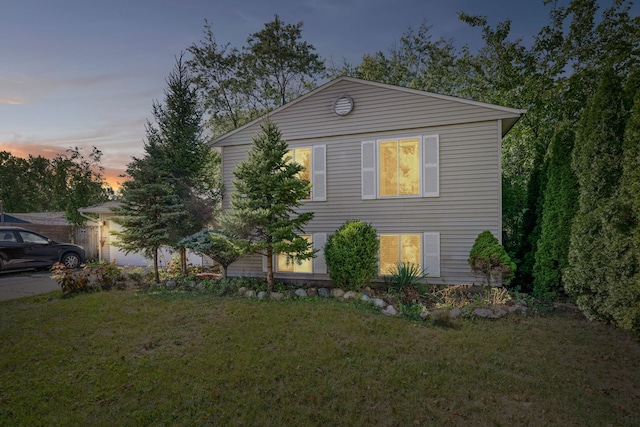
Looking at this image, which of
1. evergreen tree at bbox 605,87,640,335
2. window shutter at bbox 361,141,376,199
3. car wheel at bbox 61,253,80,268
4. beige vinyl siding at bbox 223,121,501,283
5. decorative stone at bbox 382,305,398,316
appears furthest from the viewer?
car wheel at bbox 61,253,80,268

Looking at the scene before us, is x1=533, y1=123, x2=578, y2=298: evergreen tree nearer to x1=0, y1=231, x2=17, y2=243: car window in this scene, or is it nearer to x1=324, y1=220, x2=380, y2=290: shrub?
x1=324, y1=220, x2=380, y2=290: shrub

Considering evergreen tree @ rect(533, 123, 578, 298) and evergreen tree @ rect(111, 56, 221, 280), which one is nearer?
evergreen tree @ rect(533, 123, 578, 298)

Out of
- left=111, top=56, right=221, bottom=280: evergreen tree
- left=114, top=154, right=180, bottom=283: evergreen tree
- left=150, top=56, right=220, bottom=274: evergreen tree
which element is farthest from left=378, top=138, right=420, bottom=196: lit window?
left=114, top=154, right=180, bottom=283: evergreen tree

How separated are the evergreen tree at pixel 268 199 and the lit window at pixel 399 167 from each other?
7.45 ft

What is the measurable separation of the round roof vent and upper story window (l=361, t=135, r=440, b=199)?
974 mm

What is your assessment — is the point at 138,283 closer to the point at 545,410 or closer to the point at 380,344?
the point at 380,344

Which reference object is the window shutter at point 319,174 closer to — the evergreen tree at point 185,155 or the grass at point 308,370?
the evergreen tree at point 185,155

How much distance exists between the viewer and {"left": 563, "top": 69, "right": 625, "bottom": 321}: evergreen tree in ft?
19.0

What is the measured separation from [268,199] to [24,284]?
302 inches

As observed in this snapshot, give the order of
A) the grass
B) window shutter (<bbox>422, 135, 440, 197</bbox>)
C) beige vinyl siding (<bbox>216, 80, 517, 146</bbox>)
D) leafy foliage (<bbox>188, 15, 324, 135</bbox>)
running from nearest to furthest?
the grass → beige vinyl siding (<bbox>216, 80, 517, 146</bbox>) → window shutter (<bbox>422, 135, 440, 197</bbox>) → leafy foliage (<bbox>188, 15, 324, 135</bbox>)

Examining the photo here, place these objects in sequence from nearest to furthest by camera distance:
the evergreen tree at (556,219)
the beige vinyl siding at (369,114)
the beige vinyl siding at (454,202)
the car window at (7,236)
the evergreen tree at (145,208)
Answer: the evergreen tree at (556,219) → the beige vinyl siding at (454,202) → the beige vinyl siding at (369,114) → the evergreen tree at (145,208) → the car window at (7,236)

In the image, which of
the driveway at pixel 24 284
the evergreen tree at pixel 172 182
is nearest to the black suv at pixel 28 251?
the driveway at pixel 24 284

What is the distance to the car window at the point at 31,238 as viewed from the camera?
38.9 feet

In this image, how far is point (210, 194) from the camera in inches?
429
